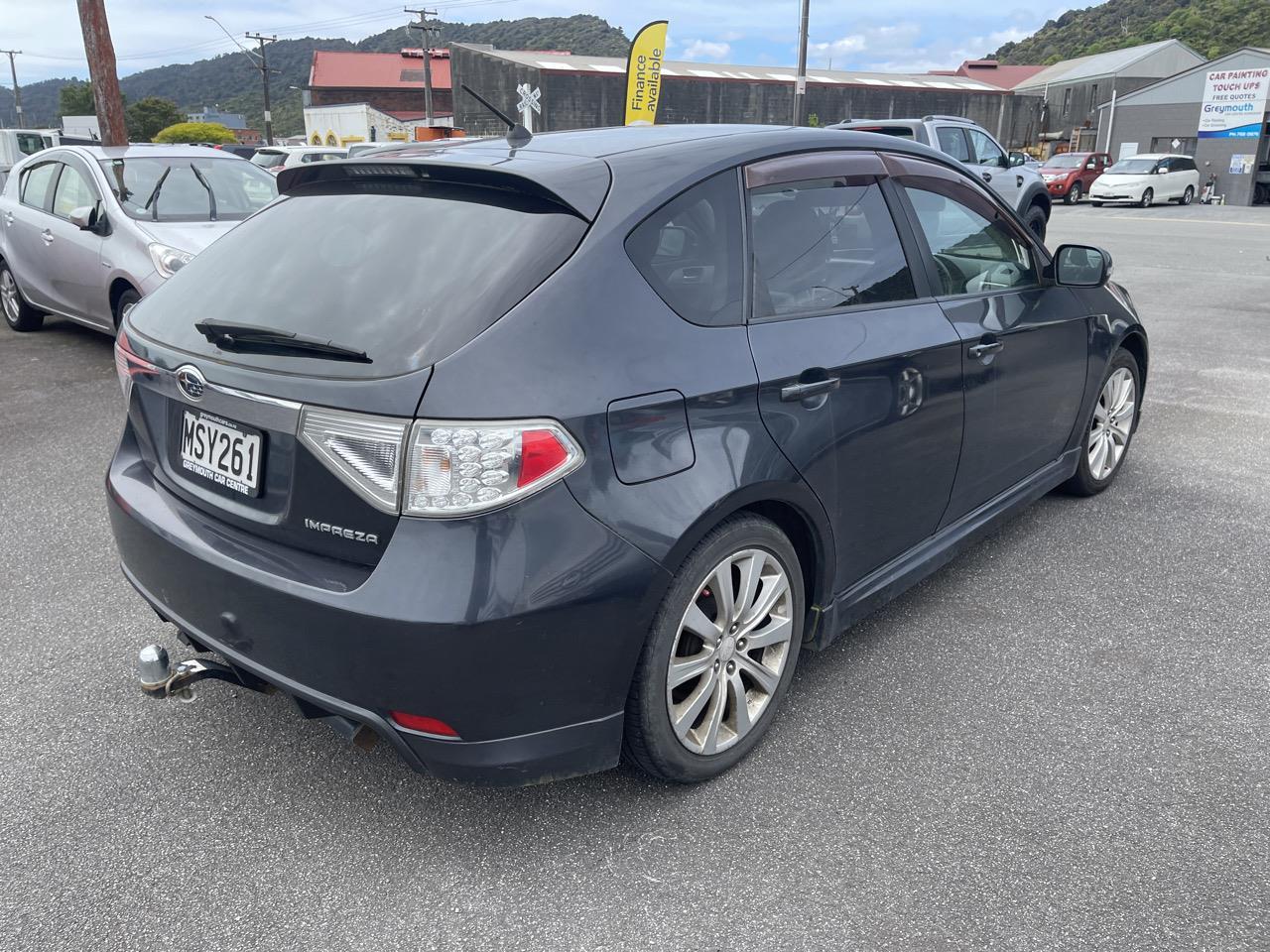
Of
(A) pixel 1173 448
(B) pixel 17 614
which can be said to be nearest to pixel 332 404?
(B) pixel 17 614

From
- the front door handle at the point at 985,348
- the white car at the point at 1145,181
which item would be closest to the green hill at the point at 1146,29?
the white car at the point at 1145,181

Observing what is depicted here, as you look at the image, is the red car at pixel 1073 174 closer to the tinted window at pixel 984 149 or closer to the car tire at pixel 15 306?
the tinted window at pixel 984 149

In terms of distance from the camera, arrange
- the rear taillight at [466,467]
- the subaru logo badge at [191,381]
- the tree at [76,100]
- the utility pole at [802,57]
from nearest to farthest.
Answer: the rear taillight at [466,467]
the subaru logo badge at [191,381]
the utility pole at [802,57]
the tree at [76,100]

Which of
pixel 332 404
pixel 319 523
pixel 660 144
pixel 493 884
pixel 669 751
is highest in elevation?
pixel 660 144

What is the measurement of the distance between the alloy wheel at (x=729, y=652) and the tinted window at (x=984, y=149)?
13583 mm

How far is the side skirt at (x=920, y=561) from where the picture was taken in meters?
2.99

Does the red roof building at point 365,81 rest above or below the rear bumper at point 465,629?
above

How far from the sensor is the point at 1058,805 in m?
2.57

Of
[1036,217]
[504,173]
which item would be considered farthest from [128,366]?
[1036,217]

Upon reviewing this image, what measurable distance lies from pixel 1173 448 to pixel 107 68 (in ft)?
44.5

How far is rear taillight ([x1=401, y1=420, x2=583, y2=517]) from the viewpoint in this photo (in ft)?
6.66

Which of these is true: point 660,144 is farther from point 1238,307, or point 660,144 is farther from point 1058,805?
point 1238,307

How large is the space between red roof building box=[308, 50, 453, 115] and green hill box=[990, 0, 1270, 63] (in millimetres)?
59969

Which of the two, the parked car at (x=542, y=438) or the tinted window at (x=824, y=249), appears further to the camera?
the tinted window at (x=824, y=249)
